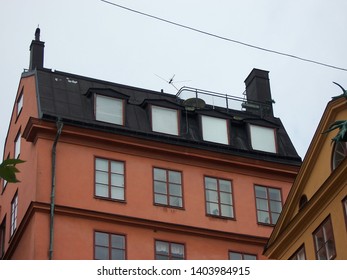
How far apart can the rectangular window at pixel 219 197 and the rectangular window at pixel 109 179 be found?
4.10 m

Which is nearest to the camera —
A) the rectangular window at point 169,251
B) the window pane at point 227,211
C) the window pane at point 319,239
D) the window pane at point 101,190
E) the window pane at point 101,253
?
the window pane at point 319,239

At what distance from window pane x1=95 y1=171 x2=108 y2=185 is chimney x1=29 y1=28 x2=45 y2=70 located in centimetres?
800

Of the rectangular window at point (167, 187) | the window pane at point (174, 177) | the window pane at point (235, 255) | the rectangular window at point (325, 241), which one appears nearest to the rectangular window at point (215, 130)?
the window pane at point (174, 177)

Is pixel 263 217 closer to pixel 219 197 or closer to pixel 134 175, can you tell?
pixel 219 197

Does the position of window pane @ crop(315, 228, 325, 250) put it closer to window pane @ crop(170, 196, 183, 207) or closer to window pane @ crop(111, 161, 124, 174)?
window pane @ crop(170, 196, 183, 207)

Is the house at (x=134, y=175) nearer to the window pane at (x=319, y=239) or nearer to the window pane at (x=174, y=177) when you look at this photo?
the window pane at (x=174, y=177)

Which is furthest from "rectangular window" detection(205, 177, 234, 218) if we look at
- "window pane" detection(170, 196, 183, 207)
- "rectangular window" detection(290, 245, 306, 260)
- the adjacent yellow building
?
"rectangular window" detection(290, 245, 306, 260)

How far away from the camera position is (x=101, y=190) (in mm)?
41281

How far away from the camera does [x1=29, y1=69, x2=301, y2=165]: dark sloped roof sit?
43.1 meters

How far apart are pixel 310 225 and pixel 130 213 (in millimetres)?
9628

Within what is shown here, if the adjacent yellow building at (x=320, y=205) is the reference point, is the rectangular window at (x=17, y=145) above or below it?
above

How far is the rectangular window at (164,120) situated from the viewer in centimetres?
4472
